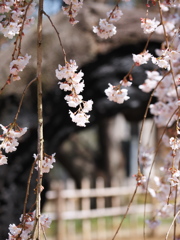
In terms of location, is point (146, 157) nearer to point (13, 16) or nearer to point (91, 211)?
point (13, 16)


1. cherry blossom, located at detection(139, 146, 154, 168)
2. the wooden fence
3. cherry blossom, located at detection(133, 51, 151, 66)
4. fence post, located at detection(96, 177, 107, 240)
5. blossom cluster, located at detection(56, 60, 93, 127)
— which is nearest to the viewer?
blossom cluster, located at detection(56, 60, 93, 127)

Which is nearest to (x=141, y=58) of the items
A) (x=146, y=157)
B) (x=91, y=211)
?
(x=146, y=157)

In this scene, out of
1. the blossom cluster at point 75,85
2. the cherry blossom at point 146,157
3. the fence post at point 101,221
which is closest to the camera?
the blossom cluster at point 75,85

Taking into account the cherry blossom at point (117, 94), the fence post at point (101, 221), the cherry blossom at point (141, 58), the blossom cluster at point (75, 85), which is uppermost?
the fence post at point (101, 221)

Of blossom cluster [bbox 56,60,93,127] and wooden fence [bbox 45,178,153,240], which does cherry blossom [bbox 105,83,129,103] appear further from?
wooden fence [bbox 45,178,153,240]

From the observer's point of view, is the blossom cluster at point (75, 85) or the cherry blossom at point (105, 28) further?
the cherry blossom at point (105, 28)

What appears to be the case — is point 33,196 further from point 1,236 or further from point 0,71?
point 0,71

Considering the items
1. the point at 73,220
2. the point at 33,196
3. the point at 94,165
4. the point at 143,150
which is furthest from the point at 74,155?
the point at 143,150

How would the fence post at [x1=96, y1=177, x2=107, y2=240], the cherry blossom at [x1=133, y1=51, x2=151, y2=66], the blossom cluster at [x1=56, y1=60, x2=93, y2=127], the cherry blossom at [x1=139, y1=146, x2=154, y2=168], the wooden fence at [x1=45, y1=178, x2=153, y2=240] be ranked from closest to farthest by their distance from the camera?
1. the blossom cluster at [x1=56, y1=60, x2=93, y2=127]
2. the cherry blossom at [x1=133, y1=51, x2=151, y2=66]
3. the cherry blossom at [x1=139, y1=146, x2=154, y2=168]
4. the wooden fence at [x1=45, y1=178, x2=153, y2=240]
5. the fence post at [x1=96, y1=177, x2=107, y2=240]

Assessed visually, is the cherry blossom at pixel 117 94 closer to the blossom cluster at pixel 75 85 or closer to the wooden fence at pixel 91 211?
the blossom cluster at pixel 75 85

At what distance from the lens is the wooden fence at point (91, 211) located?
6.45 m

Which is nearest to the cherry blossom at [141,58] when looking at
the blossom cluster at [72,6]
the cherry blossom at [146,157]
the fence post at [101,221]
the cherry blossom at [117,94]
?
the cherry blossom at [117,94]

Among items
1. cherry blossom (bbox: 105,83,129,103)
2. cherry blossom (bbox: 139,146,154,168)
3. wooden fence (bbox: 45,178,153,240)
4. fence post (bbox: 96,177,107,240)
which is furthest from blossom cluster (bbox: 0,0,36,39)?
fence post (bbox: 96,177,107,240)

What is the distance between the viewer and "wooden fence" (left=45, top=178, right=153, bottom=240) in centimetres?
645
